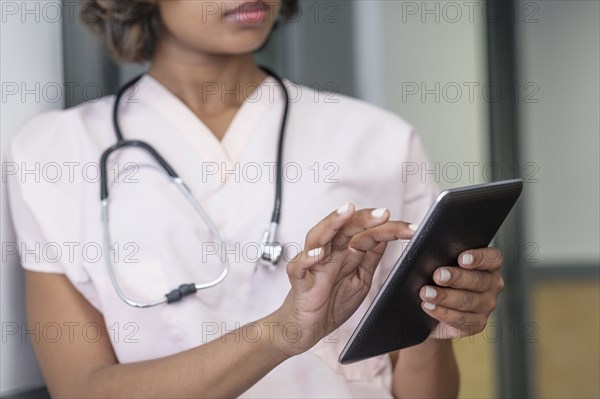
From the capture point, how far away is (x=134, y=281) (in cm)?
101

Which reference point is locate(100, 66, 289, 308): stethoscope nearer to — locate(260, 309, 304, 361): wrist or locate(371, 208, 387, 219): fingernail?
locate(260, 309, 304, 361): wrist

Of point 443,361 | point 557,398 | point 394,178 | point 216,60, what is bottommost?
point 557,398

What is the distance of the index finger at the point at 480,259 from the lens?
84 centimetres

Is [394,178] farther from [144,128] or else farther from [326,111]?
[144,128]

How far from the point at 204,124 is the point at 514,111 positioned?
34.9 inches

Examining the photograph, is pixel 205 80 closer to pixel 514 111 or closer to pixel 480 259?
pixel 480 259

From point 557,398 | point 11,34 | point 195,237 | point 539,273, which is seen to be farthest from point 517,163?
point 11,34

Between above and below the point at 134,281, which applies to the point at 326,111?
above

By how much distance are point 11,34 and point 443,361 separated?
0.69 metres

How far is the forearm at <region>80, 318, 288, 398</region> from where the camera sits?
889 mm

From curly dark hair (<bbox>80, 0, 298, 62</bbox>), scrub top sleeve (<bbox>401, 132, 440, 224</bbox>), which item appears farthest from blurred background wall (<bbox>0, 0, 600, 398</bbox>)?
scrub top sleeve (<bbox>401, 132, 440, 224</bbox>)

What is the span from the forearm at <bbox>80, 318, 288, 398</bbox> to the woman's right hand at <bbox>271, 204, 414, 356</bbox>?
4 cm

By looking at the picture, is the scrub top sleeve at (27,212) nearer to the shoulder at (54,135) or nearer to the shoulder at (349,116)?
the shoulder at (54,135)

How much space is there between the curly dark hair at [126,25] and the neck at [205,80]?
1.6 inches
